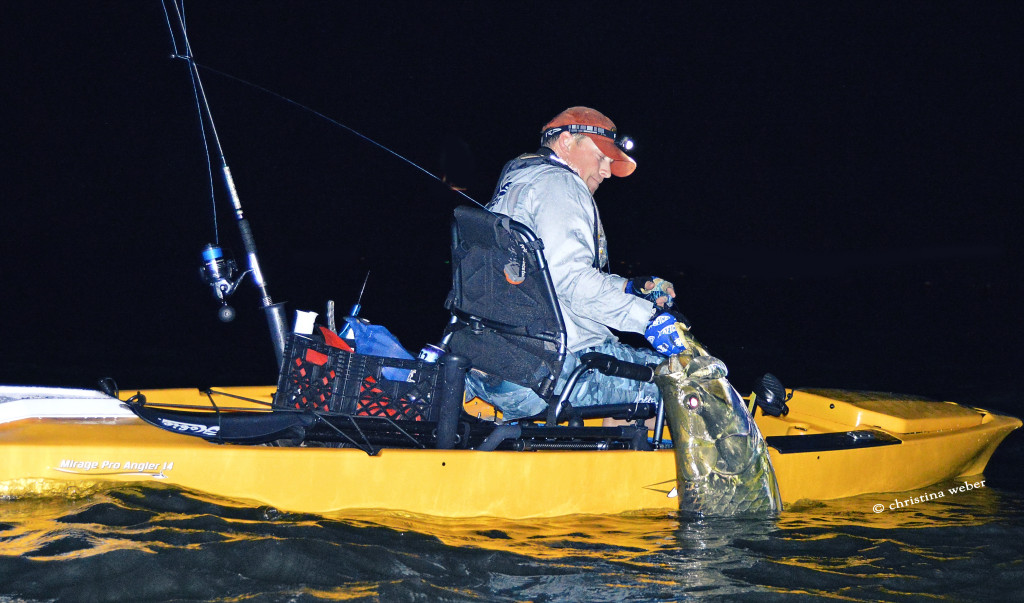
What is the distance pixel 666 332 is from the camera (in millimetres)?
4266

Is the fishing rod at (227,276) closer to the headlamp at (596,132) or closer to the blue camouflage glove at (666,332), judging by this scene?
the headlamp at (596,132)

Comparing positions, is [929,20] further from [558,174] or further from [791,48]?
[558,174]

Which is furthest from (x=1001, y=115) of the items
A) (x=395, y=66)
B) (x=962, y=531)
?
(x=962, y=531)

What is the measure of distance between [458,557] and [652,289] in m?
1.43

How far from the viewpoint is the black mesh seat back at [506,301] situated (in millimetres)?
3984

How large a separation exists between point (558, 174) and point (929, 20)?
85.6 ft

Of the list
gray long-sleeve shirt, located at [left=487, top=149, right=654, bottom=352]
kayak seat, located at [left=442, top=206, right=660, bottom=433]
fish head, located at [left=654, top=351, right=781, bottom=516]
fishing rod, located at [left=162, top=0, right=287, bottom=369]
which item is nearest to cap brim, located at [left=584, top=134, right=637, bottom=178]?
gray long-sleeve shirt, located at [left=487, top=149, right=654, bottom=352]

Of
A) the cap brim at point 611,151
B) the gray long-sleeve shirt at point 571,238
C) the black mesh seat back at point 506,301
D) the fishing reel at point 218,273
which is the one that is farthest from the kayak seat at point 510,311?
the fishing reel at point 218,273

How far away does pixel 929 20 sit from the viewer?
2666 centimetres

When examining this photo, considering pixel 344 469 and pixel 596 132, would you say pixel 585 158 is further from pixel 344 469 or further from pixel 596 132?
pixel 344 469

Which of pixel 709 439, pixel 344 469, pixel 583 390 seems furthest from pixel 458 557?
pixel 709 439

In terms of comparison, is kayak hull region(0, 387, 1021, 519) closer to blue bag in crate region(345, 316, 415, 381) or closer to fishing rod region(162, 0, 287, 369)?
blue bag in crate region(345, 316, 415, 381)

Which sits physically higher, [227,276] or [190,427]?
[227,276]

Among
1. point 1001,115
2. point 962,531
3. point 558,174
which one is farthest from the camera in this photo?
point 1001,115
